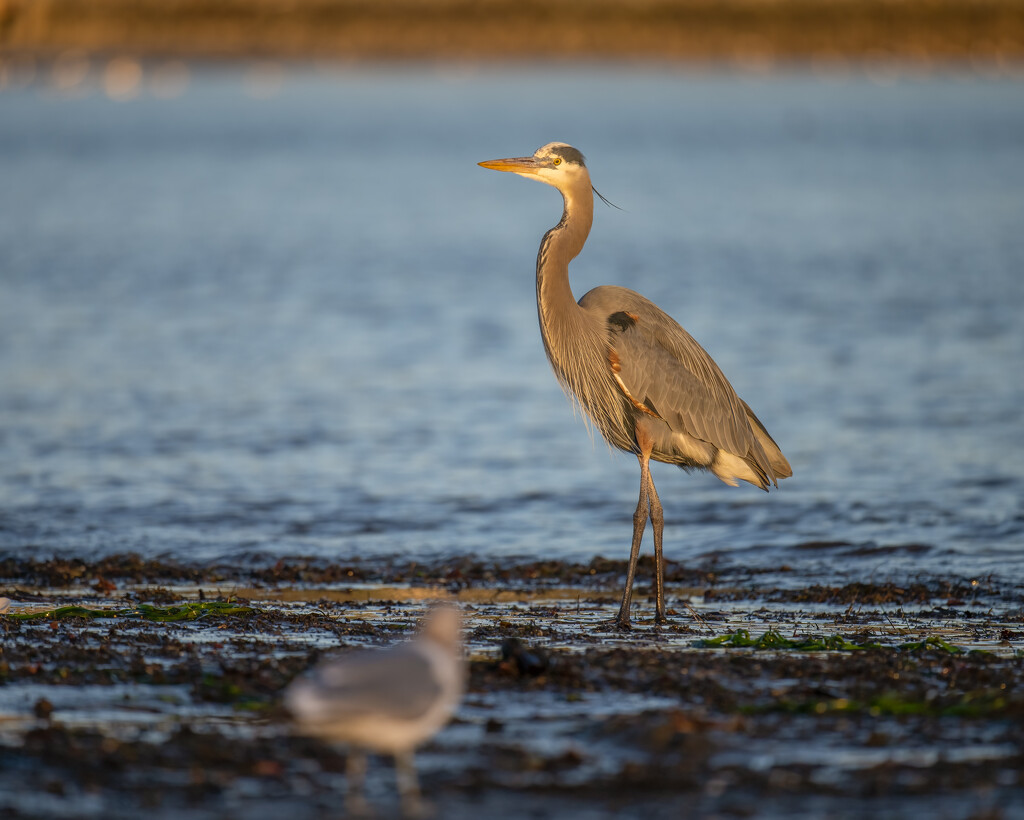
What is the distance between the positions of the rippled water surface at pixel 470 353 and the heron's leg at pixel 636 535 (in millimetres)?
1988

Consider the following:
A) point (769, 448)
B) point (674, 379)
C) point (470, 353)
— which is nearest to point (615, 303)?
point (674, 379)

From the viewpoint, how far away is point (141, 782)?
4723 mm

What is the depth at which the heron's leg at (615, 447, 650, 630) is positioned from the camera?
782 cm

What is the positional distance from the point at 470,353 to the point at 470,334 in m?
1.56

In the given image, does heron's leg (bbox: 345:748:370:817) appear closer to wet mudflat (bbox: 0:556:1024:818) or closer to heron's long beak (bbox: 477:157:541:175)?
wet mudflat (bbox: 0:556:1024:818)

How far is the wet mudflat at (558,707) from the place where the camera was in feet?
15.3

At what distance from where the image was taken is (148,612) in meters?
7.48

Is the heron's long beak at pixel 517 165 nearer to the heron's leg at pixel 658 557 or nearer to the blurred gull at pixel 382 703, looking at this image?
the heron's leg at pixel 658 557

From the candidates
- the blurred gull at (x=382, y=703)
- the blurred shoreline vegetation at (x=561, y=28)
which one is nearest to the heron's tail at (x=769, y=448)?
the blurred gull at (x=382, y=703)

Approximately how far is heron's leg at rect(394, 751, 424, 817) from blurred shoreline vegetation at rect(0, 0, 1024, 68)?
95.6 meters

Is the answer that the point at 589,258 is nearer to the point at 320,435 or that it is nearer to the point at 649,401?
the point at 320,435

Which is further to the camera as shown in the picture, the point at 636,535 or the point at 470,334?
the point at 470,334

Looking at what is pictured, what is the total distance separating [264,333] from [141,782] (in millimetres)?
16840

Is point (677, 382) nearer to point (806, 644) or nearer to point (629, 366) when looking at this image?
point (629, 366)
